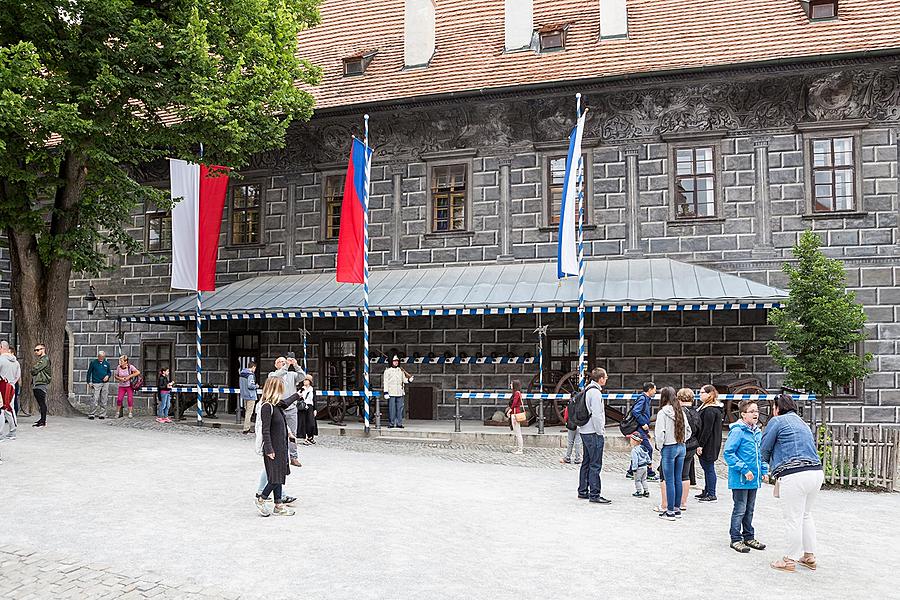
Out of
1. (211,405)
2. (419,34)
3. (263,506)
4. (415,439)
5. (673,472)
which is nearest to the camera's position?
(263,506)

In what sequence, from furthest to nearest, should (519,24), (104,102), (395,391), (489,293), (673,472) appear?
(519,24) < (489,293) < (395,391) < (104,102) < (673,472)

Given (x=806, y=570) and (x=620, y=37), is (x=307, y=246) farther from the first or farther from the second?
(x=806, y=570)

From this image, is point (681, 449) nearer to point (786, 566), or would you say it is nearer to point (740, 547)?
point (740, 547)

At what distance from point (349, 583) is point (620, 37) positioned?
1739 centimetres

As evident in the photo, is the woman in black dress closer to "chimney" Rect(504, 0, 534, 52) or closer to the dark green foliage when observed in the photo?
the dark green foliage

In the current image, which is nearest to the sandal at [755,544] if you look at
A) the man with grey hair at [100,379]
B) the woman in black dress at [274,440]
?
the woman in black dress at [274,440]

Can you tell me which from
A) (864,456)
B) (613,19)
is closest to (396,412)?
(864,456)

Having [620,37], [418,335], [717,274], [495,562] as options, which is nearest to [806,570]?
[495,562]

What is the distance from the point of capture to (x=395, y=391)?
62.4ft

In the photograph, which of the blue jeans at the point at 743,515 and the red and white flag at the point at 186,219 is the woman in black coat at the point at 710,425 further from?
the red and white flag at the point at 186,219

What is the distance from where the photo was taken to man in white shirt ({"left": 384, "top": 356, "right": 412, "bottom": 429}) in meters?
19.0

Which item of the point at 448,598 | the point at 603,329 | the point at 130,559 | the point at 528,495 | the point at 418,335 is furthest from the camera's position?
the point at 418,335

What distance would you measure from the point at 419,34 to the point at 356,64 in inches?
74.2

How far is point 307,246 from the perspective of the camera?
2306 centimetres
